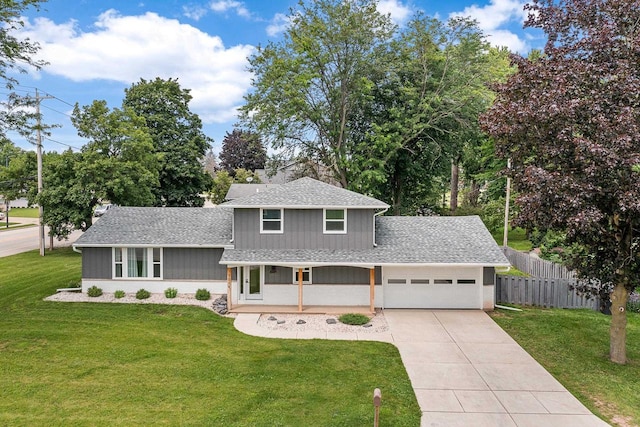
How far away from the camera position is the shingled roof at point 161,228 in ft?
54.0

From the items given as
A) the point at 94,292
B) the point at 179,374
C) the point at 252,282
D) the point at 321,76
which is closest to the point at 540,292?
the point at 252,282

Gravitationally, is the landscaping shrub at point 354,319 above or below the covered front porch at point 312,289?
below

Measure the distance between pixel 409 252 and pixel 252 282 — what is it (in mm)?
6649

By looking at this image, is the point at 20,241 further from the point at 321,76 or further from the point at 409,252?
the point at 409,252

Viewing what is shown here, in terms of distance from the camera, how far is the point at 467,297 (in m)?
15.7

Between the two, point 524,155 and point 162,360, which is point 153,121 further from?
point 524,155

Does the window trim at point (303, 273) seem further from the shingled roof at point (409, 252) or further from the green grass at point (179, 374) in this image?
the green grass at point (179, 374)

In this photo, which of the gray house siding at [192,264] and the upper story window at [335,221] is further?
the gray house siding at [192,264]

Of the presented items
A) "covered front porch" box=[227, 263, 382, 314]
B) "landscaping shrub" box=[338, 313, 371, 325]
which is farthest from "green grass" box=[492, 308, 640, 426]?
"covered front porch" box=[227, 263, 382, 314]

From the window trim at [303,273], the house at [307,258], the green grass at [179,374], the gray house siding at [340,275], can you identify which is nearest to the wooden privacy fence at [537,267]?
the house at [307,258]

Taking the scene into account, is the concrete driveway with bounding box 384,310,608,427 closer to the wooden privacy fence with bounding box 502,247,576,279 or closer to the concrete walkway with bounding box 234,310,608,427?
the concrete walkway with bounding box 234,310,608,427

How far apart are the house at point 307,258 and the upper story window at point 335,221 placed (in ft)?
0.13

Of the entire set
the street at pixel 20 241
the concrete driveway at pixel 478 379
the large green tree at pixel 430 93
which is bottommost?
the concrete driveway at pixel 478 379

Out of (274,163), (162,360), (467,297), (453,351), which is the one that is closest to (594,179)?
(453,351)
